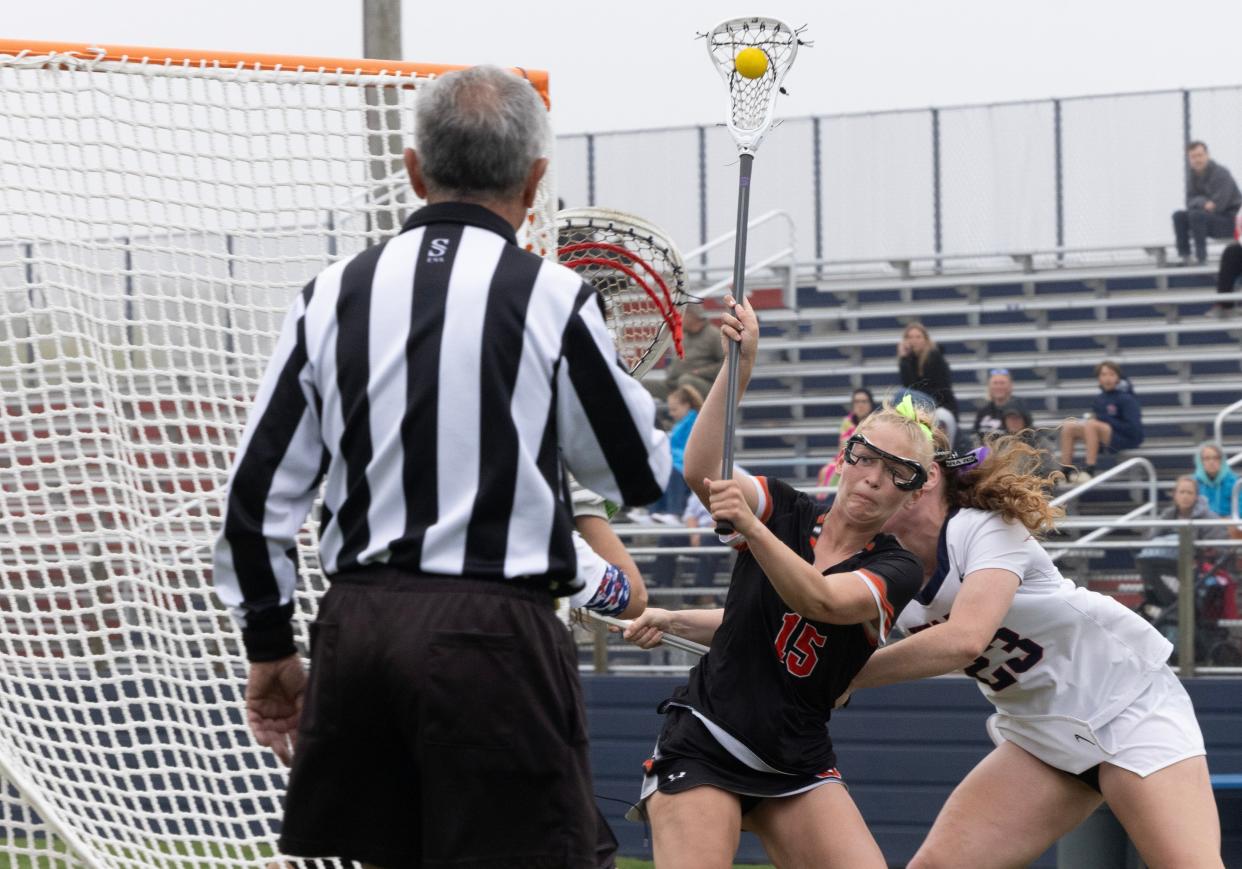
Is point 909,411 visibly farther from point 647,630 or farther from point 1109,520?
point 1109,520

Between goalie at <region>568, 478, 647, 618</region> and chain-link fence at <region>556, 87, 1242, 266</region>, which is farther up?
chain-link fence at <region>556, 87, 1242, 266</region>

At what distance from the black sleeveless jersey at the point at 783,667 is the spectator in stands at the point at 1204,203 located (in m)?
11.6

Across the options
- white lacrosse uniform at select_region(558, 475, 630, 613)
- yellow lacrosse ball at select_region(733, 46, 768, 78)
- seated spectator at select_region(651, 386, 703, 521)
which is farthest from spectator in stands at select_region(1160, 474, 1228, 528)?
white lacrosse uniform at select_region(558, 475, 630, 613)

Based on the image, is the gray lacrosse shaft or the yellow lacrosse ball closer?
the gray lacrosse shaft

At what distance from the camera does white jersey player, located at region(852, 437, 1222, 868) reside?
4.05 meters

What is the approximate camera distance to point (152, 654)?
4.13 m

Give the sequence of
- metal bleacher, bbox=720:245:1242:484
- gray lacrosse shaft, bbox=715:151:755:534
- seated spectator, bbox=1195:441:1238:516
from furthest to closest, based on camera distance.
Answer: metal bleacher, bbox=720:245:1242:484 → seated spectator, bbox=1195:441:1238:516 → gray lacrosse shaft, bbox=715:151:755:534

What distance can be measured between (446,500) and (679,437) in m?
7.98

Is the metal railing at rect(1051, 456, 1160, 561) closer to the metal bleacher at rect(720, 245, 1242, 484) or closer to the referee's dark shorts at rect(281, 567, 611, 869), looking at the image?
the metal bleacher at rect(720, 245, 1242, 484)

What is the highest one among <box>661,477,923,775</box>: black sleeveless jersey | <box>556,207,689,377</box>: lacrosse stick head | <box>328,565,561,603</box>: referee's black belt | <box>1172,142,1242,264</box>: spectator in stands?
<box>1172,142,1242,264</box>: spectator in stands

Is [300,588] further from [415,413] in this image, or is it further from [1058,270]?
[1058,270]

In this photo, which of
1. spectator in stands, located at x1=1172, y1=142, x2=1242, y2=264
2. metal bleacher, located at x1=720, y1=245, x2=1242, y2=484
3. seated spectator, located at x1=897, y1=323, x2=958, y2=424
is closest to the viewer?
seated spectator, located at x1=897, y1=323, x2=958, y2=424

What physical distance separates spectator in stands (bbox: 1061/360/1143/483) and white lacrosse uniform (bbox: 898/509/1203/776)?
730 cm

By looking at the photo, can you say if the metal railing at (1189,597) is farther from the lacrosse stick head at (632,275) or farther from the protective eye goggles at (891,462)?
the protective eye goggles at (891,462)
